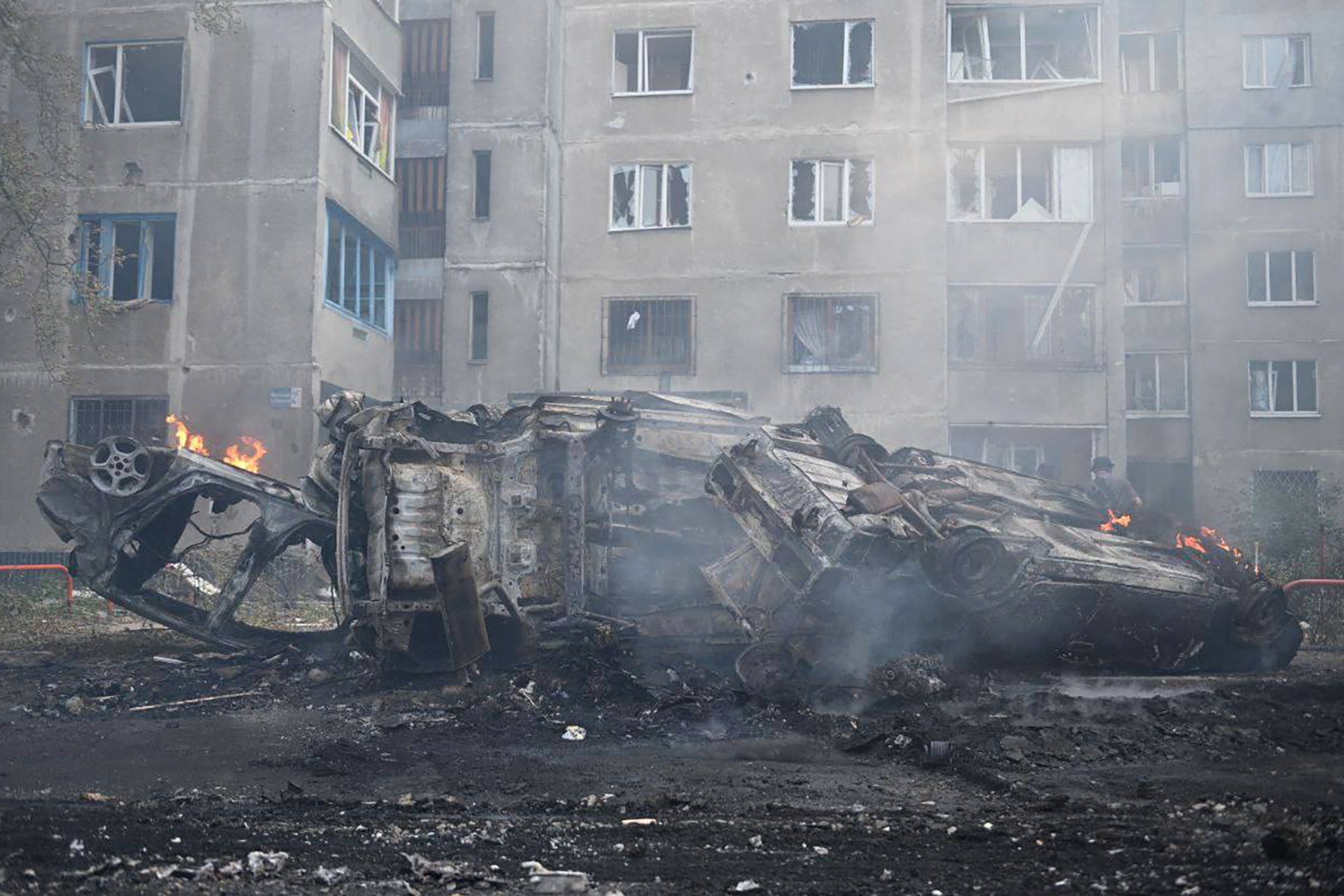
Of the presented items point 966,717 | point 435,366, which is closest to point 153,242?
point 435,366

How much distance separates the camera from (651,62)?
23250 mm

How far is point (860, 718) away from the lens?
298 inches

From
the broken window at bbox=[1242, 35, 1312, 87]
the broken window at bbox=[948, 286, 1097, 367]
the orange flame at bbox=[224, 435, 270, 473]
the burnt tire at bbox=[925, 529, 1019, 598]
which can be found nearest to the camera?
the burnt tire at bbox=[925, 529, 1019, 598]

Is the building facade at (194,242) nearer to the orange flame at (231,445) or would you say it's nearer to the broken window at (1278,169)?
the orange flame at (231,445)

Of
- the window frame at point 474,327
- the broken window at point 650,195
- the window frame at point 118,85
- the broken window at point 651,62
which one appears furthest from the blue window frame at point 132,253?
the broken window at point 651,62

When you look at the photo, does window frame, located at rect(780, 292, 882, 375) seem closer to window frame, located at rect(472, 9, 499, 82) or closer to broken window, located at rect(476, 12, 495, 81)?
window frame, located at rect(472, 9, 499, 82)

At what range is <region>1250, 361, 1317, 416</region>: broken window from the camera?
27.8m

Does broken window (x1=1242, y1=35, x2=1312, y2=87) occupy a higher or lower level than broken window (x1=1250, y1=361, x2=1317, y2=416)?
higher

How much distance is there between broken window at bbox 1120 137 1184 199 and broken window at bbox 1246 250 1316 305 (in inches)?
A: 113

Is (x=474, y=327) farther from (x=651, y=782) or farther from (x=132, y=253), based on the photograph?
(x=651, y=782)

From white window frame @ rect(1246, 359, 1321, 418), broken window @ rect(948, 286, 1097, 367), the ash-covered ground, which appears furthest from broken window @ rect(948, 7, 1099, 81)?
the ash-covered ground

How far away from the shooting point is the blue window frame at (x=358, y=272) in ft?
65.0

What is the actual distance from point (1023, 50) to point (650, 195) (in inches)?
316

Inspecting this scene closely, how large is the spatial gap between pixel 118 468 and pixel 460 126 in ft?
51.0
